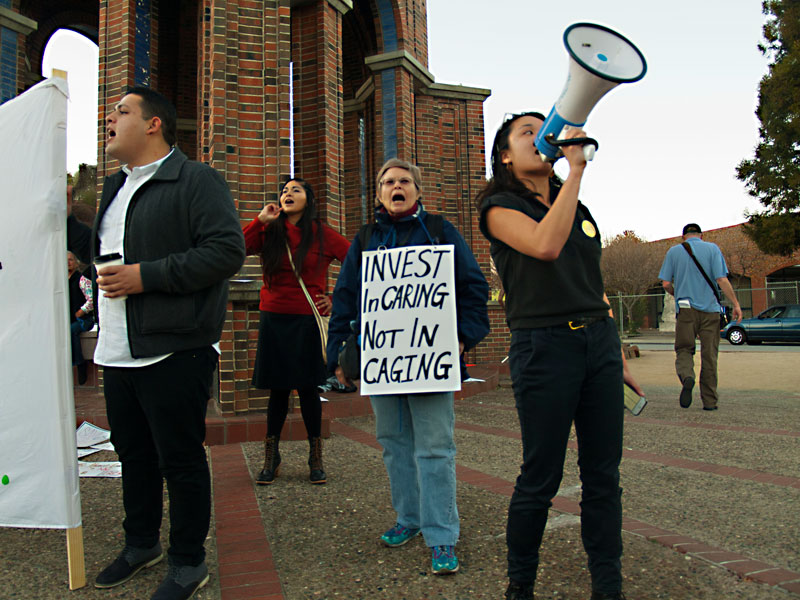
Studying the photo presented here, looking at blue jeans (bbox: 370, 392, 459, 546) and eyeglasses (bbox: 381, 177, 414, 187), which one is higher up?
eyeglasses (bbox: 381, 177, 414, 187)

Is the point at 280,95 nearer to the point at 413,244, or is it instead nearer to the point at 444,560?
the point at 413,244

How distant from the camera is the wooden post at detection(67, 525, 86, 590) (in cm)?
247

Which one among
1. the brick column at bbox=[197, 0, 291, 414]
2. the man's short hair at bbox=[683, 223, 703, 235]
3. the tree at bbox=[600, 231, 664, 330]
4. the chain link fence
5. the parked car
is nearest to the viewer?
the brick column at bbox=[197, 0, 291, 414]

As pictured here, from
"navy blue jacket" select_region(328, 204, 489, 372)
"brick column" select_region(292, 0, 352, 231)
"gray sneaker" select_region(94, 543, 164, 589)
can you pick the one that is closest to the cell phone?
"navy blue jacket" select_region(328, 204, 489, 372)

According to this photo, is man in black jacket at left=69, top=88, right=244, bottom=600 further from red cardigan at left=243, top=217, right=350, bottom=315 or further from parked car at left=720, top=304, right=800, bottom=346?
parked car at left=720, top=304, right=800, bottom=346

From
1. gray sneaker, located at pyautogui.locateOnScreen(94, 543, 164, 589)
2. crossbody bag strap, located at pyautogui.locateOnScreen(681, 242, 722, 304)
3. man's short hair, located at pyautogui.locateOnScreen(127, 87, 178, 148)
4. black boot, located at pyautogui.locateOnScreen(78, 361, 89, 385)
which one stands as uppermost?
man's short hair, located at pyautogui.locateOnScreen(127, 87, 178, 148)

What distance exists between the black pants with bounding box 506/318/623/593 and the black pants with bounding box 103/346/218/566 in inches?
48.0

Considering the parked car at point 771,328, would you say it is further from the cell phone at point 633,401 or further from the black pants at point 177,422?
the black pants at point 177,422

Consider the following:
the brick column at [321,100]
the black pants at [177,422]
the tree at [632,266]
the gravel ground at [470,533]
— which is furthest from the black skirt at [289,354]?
the tree at [632,266]

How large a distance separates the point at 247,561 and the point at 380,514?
839 millimetres

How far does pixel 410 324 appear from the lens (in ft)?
8.99

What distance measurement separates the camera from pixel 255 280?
5.35 meters

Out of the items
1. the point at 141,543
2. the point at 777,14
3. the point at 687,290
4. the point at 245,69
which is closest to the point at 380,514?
the point at 141,543

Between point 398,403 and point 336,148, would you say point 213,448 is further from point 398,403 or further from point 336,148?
point 336,148
